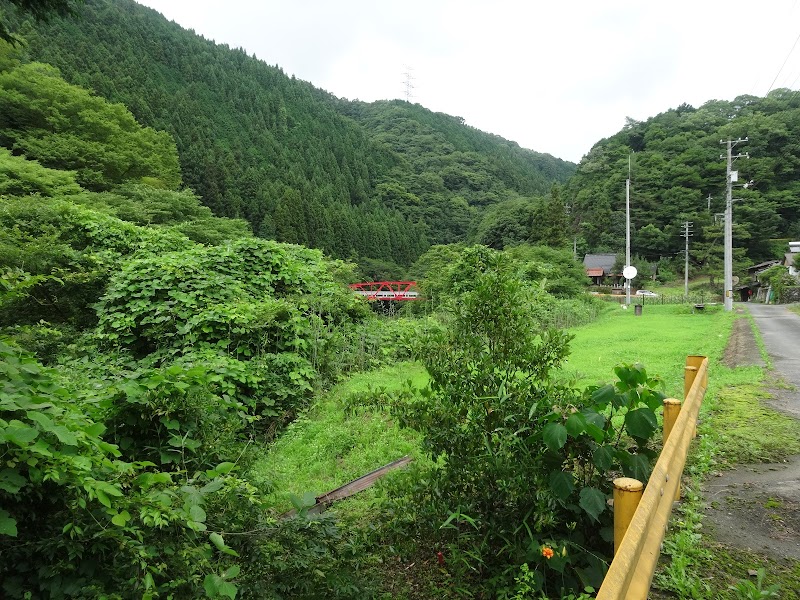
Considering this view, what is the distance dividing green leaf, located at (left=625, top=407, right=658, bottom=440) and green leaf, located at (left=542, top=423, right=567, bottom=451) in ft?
1.45

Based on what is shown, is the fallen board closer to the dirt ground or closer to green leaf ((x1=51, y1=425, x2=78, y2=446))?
green leaf ((x1=51, y1=425, x2=78, y2=446))

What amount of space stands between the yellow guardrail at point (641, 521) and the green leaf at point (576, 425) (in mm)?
404

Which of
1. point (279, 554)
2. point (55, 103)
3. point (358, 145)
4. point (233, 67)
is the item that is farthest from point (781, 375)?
point (233, 67)

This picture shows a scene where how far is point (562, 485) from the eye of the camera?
8.06 feet

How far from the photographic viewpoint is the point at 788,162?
1892 inches

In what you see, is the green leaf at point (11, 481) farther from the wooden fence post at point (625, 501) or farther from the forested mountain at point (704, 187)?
the forested mountain at point (704, 187)

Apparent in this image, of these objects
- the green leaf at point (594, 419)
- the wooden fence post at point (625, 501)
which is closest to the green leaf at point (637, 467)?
the green leaf at point (594, 419)

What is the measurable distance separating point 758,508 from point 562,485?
1531 millimetres

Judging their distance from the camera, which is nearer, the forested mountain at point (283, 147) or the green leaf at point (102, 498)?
the green leaf at point (102, 498)

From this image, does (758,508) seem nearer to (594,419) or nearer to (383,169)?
(594,419)

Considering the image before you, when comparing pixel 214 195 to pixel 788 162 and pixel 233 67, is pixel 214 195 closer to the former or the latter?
pixel 233 67

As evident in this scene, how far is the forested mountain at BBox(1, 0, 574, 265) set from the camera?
43.9 m

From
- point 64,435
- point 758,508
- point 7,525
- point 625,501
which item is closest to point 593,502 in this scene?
point 625,501

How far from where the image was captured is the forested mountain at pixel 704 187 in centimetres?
4691
